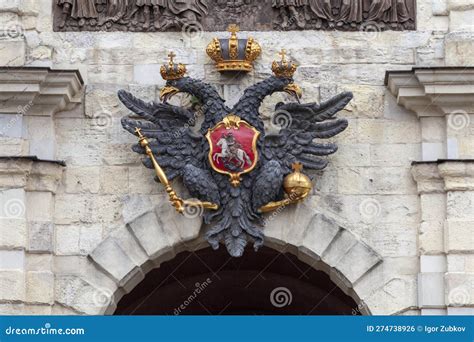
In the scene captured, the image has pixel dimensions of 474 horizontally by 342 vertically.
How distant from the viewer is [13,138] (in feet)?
54.0

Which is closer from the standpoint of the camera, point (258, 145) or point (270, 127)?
point (258, 145)

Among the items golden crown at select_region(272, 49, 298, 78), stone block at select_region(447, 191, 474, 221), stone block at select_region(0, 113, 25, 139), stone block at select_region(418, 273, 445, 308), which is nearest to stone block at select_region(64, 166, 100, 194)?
stone block at select_region(0, 113, 25, 139)

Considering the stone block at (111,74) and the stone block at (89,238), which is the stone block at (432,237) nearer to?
the stone block at (89,238)

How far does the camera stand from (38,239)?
16359 millimetres

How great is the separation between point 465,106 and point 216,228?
7.73ft

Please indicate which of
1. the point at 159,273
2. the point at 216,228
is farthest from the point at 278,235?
the point at 159,273

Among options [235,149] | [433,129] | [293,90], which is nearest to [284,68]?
[293,90]

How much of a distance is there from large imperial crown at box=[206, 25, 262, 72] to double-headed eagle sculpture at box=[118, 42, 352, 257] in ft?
0.88

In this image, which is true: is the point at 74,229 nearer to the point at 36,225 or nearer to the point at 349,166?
the point at 36,225

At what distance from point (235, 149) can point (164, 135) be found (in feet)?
2.05

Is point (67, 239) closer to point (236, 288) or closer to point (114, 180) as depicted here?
point (114, 180)

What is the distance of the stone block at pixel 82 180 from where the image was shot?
1659 centimetres

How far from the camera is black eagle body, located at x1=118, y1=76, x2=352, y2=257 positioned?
16.4 m

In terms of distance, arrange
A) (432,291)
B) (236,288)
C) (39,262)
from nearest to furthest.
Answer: (432,291) < (39,262) < (236,288)
